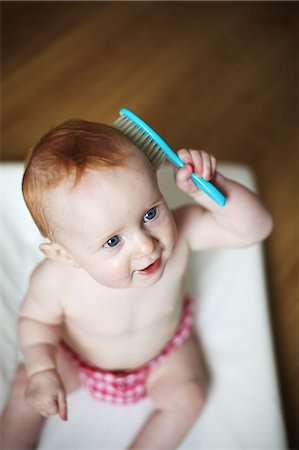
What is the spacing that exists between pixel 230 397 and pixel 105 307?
0.28 m

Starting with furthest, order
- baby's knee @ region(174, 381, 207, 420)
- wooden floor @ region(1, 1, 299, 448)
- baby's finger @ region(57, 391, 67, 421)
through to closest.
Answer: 1. wooden floor @ region(1, 1, 299, 448)
2. baby's knee @ region(174, 381, 207, 420)
3. baby's finger @ region(57, 391, 67, 421)

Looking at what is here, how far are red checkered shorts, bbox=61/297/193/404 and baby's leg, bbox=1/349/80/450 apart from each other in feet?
0.05

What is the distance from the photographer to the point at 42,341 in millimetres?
751

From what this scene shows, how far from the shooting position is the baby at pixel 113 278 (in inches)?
21.7

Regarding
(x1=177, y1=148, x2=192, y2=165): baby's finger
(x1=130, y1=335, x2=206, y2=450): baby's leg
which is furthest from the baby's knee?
(x1=177, y1=148, x2=192, y2=165): baby's finger

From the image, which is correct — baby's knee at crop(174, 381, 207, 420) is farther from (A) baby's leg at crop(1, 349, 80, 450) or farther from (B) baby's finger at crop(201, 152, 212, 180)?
(B) baby's finger at crop(201, 152, 212, 180)

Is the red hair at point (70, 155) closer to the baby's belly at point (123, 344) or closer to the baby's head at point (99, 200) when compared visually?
the baby's head at point (99, 200)

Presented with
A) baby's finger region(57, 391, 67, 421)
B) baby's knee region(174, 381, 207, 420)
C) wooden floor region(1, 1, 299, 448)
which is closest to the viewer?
baby's finger region(57, 391, 67, 421)

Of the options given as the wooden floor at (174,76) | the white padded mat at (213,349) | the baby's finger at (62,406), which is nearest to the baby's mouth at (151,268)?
the baby's finger at (62,406)

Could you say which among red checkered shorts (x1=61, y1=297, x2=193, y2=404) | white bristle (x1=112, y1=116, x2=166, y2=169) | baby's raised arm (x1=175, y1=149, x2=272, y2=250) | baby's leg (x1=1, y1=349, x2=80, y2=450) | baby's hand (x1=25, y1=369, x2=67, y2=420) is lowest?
red checkered shorts (x1=61, y1=297, x2=193, y2=404)

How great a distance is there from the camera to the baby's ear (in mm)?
625

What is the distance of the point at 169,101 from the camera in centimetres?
133

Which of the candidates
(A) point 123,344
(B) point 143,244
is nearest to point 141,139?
(B) point 143,244

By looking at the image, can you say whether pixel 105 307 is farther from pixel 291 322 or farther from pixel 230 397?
pixel 291 322
